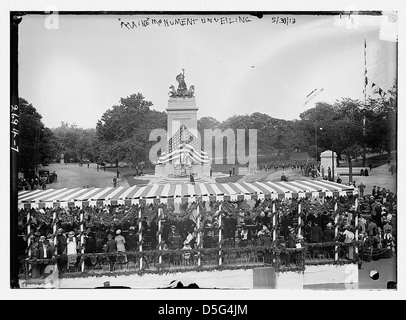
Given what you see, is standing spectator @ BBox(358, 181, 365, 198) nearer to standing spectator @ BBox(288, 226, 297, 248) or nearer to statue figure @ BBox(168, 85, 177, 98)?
standing spectator @ BBox(288, 226, 297, 248)

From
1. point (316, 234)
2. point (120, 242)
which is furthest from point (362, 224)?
point (120, 242)

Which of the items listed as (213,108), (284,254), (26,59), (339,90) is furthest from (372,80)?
(26,59)

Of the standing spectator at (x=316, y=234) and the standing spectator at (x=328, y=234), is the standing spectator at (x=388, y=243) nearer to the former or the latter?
the standing spectator at (x=328, y=234)

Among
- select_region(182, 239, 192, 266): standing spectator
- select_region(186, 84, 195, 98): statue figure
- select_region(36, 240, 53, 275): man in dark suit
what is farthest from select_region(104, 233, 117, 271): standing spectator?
select_region(186, 84, 195, 98): statue figure

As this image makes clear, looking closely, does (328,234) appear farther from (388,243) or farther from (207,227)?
(207,227)

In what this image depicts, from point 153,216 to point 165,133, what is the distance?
1639 mm

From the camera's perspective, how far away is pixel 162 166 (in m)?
9.05

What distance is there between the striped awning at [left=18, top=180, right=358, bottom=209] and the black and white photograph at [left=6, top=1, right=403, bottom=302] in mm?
30

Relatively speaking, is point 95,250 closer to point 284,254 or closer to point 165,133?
point 165,133

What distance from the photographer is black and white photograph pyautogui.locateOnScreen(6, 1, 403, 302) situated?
867 centimetres

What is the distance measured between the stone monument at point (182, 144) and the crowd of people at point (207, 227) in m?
0.70

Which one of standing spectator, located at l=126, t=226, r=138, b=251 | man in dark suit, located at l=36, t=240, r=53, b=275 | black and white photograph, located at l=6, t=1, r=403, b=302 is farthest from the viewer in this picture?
standing spectator, located at l=126, t=226, r=138, b=251

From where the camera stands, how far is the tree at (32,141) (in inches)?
342
